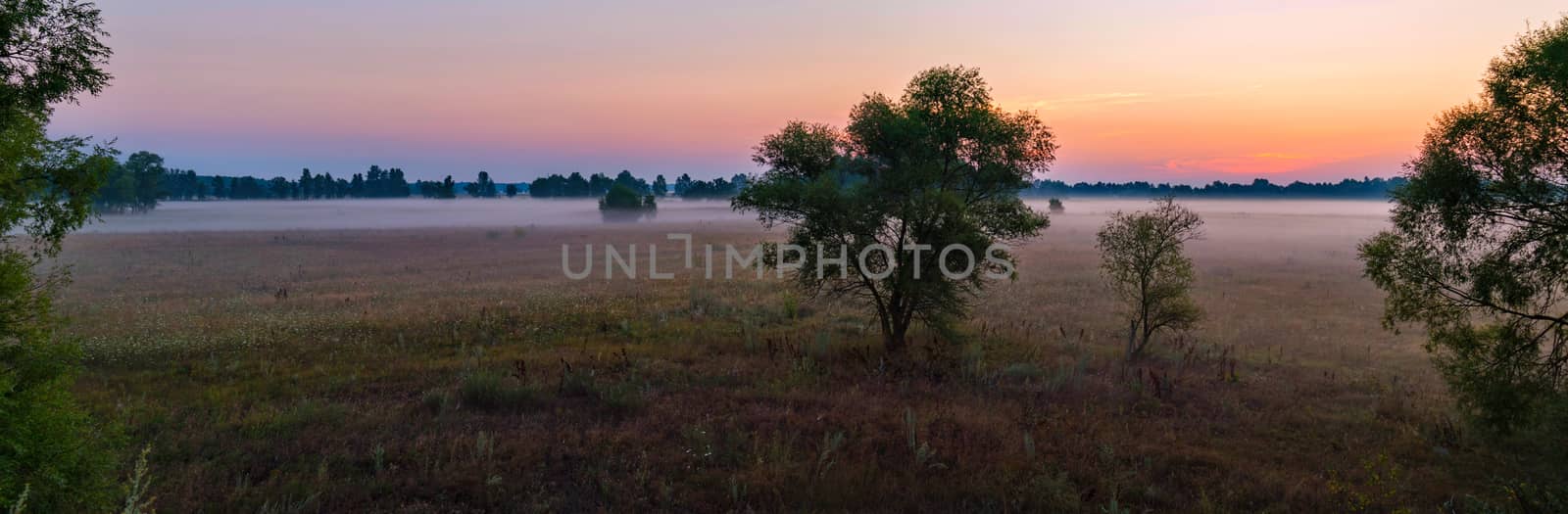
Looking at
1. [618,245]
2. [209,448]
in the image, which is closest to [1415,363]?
[209,448]

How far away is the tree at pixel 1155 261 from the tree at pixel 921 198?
4.19 m

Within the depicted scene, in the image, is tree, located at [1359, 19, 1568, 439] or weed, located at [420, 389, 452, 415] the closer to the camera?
tree, located at [1359, 19, 1568, 439]

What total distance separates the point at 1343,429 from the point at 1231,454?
413 cm

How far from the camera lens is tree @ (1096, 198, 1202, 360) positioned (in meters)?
21.5

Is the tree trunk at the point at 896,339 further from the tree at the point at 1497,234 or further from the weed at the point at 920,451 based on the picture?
the tree at the point at 1497,234

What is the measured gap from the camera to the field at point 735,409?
10.5 meters

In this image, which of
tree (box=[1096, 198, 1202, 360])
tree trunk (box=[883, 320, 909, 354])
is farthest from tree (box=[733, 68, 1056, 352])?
tree (box=[1096, 198, 1202, 360])

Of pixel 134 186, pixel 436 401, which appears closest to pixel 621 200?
pixel 134 186

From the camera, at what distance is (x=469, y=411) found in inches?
543

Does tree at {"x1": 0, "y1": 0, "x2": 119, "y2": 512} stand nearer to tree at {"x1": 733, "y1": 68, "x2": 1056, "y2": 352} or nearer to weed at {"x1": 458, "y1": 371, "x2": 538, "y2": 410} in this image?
weed at {"x1": 458, "y1": 371, "x2": 538, "y2": 410}

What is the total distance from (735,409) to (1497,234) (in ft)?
57.8

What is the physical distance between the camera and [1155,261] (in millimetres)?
22000

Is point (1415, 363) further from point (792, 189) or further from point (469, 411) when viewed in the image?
point (469, 411)

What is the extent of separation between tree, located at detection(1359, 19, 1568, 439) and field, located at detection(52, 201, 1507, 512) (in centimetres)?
160
